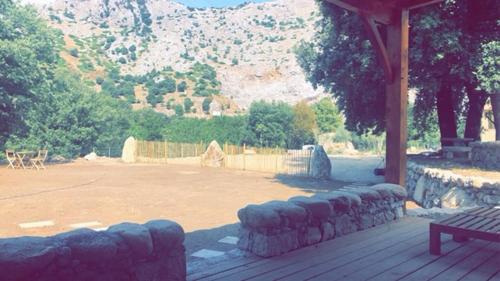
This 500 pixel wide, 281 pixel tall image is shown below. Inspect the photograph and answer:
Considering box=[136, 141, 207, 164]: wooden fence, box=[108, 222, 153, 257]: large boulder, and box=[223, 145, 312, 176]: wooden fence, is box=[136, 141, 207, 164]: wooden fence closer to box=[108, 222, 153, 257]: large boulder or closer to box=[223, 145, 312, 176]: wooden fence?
box=[223, 145, 312, 176]: wooden fence

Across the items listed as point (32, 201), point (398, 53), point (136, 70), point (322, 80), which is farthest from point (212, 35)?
point (398, 53)

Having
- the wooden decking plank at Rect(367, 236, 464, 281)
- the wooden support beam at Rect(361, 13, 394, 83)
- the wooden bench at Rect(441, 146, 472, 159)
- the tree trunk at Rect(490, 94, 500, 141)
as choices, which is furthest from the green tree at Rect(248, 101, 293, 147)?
the wooden decking plank at Rect(367, 236, 464, 281)

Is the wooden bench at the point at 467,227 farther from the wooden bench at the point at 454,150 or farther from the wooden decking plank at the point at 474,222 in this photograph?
the wooden bench at the point at 454,150

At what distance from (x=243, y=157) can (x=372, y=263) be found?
16.3 m

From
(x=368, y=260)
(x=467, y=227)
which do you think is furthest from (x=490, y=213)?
(x=368, y=260)

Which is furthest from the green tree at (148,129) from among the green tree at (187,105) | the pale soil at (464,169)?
the pale soil at (464,169)

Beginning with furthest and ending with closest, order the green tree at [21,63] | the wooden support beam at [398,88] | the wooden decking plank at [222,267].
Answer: the green tree at [21,63] < the wooden support beam at [398,88] < the wooden decking plank at [222,267]

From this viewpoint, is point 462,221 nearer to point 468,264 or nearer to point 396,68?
point 468,264

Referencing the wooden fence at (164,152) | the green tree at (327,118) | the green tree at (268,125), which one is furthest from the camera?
the green tree at (327,118)

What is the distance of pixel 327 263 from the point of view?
3211 millimetres

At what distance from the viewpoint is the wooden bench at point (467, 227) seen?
314 cm

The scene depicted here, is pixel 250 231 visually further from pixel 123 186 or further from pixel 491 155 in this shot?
pixel 123 186

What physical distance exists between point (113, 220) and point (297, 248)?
210 inches

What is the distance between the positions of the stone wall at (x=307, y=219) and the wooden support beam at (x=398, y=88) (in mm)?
585
